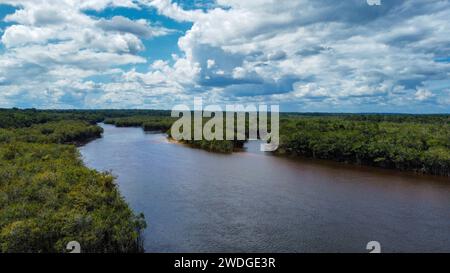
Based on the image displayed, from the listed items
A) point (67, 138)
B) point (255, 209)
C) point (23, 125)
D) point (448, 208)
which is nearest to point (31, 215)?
point (255, 209)

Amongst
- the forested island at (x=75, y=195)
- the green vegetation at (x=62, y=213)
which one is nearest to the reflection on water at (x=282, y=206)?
the forested island at (x=75, y=195)

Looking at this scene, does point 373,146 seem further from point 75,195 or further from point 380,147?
point 75,195

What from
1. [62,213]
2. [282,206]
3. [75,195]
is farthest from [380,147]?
[62,213]

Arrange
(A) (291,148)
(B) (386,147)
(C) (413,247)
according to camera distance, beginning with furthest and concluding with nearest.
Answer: (A) (291,148)
(B) (386,147)
(C) (413,247)

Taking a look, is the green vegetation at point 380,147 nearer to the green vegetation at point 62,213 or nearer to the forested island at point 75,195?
the forested island at point 75,195

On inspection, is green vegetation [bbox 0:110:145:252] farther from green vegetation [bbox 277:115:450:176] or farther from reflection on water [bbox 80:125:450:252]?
green vegetation [bbox 277:115:450:176]

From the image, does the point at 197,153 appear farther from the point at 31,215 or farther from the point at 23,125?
the point at 23,125

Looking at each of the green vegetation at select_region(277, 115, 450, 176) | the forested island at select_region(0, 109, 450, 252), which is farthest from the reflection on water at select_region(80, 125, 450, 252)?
the forested island at select_region(0, 109, 450, 252)

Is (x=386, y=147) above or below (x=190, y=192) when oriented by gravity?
above

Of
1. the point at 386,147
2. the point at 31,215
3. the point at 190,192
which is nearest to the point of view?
the point at 31,215
